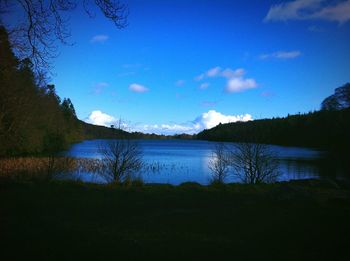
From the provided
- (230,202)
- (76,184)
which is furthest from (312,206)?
(76,184)

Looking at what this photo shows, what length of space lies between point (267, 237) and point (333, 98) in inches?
2583

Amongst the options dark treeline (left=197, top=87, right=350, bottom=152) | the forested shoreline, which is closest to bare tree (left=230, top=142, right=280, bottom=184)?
the forested shoreline

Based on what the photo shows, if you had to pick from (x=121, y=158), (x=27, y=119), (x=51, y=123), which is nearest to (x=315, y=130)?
(x=51, y=123)

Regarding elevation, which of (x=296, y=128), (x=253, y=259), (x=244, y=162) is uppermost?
(x=296, y=128)

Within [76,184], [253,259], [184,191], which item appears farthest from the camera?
[76,184]

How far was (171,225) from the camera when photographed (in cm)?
803

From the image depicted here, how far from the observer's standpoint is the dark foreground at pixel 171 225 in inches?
242

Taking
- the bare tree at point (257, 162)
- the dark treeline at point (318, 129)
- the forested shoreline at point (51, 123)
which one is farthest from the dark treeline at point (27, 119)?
the dark treeline at point (318, 129)

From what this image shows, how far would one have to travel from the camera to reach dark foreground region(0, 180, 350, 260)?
6.16 meters

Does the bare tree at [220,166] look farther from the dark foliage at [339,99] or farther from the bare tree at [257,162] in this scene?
the dark foliage at [339,99]

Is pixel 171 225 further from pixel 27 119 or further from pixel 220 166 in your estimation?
pixel 27 119

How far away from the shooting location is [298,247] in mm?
6508

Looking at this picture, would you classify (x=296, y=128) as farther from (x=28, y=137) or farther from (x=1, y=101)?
(x=1, y=101)

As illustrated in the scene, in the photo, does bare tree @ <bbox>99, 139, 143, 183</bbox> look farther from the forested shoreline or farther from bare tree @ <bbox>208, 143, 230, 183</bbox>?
bare tree @ <bbox>208, 143, 230, 183</bbox>
